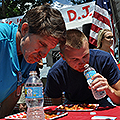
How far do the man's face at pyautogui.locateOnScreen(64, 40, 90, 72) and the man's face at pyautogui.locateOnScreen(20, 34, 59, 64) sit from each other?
580mm

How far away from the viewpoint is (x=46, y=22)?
1260 millimetres

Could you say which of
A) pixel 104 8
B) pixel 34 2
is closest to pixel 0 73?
pixel 104 8

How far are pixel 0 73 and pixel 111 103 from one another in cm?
123

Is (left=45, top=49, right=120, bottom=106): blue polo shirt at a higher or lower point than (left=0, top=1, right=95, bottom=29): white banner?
lower

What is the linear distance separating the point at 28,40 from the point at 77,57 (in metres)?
0.69

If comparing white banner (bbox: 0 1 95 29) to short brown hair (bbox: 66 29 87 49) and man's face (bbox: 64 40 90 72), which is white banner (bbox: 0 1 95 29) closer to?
short brown hair (bbox: 66 29 87 49)

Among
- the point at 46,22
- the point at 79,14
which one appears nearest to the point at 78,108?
the point at 46,22

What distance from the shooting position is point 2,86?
1423 mm

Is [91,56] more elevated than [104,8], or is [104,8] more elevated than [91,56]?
[104,8]

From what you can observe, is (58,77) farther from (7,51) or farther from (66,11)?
(66,11)

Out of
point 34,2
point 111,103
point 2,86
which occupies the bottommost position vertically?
point 111,103

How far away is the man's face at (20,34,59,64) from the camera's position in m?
1.30

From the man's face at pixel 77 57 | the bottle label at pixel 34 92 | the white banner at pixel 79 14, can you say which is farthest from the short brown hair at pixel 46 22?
the white banner at pixel 79 14

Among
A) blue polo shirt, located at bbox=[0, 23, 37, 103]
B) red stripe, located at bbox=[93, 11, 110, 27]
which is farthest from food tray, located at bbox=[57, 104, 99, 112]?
red stripe, located at bbox=[93, 11, 110, 27]
